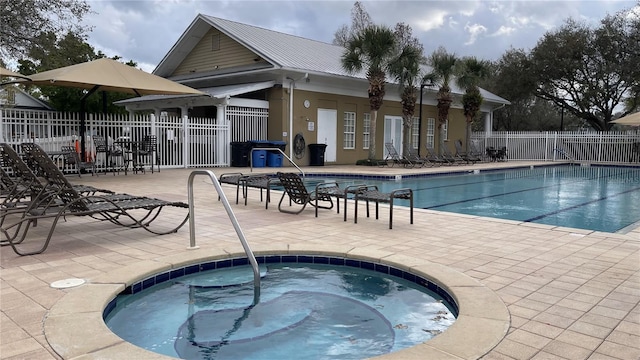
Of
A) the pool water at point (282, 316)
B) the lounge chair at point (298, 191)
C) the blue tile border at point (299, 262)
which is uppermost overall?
the lounge chair at point (298, 191)

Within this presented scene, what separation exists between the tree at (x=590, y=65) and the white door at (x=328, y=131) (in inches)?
719

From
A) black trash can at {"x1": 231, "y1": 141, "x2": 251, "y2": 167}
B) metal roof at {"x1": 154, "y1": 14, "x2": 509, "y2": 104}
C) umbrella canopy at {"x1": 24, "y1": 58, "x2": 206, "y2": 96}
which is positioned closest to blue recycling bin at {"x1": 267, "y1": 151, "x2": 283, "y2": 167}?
black trash can at {"x1": 231, "y1": 141, "x2": 251, "y2": 167}

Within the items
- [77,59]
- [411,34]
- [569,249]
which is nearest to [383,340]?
[569,249]

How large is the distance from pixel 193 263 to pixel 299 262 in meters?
1.04

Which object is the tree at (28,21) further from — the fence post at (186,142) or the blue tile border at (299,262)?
the blue tile border at (299,262)

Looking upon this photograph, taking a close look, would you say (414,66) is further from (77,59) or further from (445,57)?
(77,59)

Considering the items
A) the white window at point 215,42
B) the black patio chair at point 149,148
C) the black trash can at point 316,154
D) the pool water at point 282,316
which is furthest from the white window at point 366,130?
the pool water at point 282,316

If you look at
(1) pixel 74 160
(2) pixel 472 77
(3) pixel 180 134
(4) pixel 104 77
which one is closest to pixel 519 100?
(2) pixel 472 77

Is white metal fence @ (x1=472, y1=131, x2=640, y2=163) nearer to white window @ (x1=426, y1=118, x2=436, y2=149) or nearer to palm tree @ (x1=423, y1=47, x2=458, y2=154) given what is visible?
white window @ (x1=426, y1=118, x2=436, y2=149)

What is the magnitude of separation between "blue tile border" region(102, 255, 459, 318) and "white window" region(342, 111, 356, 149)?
50.4ft

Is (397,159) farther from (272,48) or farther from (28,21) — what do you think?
(28,21)

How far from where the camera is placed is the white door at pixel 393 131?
21.5 meters

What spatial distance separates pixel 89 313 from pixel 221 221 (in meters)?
3.40

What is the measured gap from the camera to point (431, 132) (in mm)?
24406
